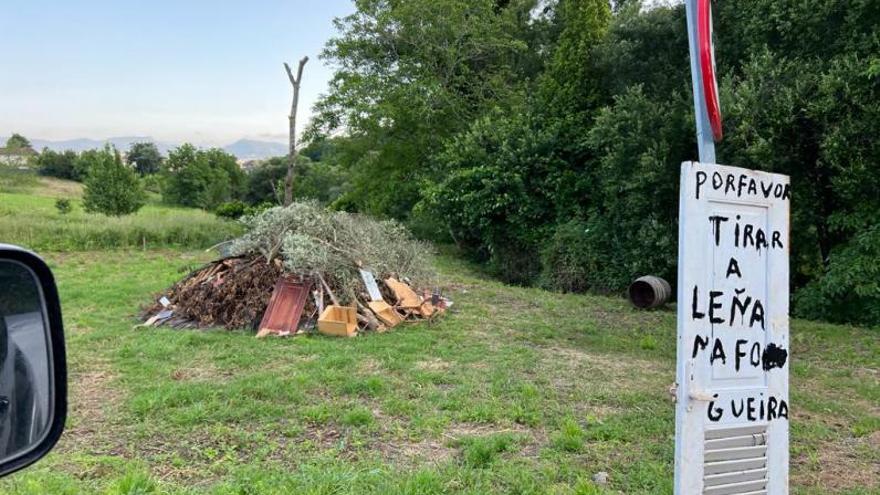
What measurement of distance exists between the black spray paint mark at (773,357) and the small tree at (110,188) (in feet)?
91.0

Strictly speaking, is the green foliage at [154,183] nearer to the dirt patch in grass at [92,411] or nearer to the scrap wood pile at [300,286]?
the scrap wood pile at [300,286]

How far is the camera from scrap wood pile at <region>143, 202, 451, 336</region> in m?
6.66

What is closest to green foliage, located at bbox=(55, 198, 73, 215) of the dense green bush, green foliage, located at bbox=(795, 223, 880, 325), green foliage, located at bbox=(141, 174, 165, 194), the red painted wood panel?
the dense green bush

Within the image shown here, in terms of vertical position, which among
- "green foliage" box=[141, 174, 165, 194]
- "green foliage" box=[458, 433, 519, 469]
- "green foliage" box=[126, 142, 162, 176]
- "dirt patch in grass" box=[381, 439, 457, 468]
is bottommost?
"dirt patch in grass" box=[381, 439, 457, 468]

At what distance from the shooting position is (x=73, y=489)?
2.77 metres

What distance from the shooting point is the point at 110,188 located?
26.2 m

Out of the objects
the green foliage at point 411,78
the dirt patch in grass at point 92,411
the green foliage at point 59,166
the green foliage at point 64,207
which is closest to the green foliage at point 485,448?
the dirt patch in grass at point 92,411

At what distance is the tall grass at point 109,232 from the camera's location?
A: 44.8ft

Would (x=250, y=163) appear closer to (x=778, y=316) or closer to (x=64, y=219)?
(x=64, y=219)

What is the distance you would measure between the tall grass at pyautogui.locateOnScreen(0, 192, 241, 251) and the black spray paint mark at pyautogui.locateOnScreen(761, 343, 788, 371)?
1441cm

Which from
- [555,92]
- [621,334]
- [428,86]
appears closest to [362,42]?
[428,86]

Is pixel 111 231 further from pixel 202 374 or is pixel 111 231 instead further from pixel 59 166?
pixel 59 166

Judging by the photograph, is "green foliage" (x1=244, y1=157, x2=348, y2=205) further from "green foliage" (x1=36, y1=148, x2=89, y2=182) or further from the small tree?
"green foliage" (x1=36, y1=148, x2=89, y2=182)

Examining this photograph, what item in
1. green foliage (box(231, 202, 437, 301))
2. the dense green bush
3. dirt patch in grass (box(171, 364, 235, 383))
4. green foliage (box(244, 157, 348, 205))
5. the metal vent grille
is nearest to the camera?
the metal vent grille
